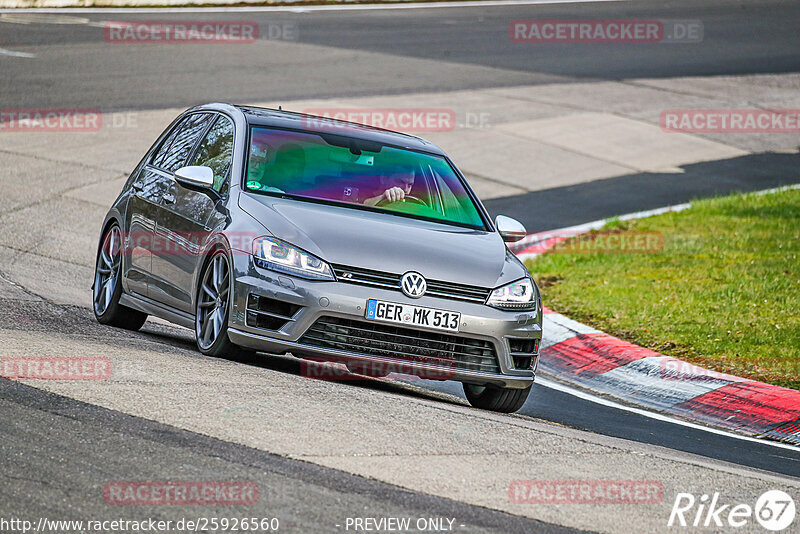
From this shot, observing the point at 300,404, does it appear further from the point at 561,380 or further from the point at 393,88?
the point at 393,88

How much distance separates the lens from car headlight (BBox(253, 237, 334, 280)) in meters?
7.32

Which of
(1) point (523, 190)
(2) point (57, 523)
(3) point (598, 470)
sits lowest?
(1) point (523, 190)

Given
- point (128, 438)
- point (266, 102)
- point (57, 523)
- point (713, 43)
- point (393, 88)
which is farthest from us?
point (713, 43)

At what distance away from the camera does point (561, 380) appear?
9.87 m

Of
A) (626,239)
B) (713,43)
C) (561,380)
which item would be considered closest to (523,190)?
(626,239)

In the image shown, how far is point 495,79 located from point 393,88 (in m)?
2.68

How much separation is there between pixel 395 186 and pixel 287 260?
1.44 metres

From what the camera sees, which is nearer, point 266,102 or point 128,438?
point 128,438

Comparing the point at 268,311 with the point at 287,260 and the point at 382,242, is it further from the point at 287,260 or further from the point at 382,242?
the point at 382,242

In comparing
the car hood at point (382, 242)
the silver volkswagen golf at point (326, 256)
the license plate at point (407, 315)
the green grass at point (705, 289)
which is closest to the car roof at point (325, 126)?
the silver volkswagen golf at point (326, 256)

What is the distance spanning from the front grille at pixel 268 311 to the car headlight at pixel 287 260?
0.62 feet

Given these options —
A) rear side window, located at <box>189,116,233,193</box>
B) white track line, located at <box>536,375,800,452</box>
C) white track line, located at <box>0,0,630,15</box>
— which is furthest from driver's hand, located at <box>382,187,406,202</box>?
white track line, located at <box>0,0,630,15</box>

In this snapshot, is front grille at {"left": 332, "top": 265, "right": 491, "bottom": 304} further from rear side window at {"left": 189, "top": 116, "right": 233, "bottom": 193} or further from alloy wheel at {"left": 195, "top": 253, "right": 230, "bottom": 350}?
rear side window at {"left": 189, "top": 116, "right": 233, "bottom": 193}

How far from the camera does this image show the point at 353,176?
333 inches
